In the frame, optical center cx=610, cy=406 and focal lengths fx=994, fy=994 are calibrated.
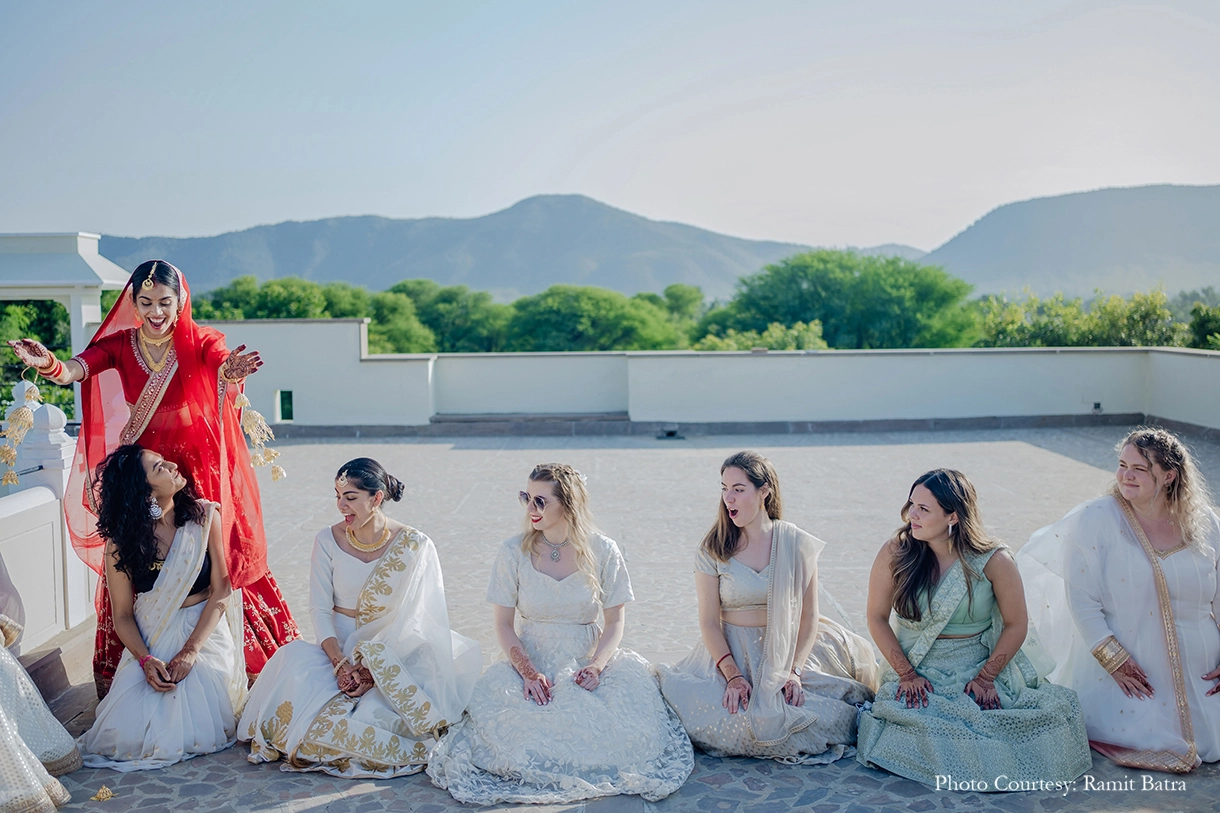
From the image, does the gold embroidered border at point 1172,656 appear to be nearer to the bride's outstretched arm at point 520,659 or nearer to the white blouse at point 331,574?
the bride's outstretched arm at point 520,659

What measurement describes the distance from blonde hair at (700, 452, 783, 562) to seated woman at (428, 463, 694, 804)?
14.2 inches

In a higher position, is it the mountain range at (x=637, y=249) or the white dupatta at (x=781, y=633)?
the mountain range at (x=637, y=249)

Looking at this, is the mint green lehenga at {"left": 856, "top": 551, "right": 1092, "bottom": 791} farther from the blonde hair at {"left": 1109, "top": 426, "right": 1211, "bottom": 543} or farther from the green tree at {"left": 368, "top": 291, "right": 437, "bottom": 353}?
the green tree at {"left": 368, "top": 291, "right": 437, "bottom": 353}

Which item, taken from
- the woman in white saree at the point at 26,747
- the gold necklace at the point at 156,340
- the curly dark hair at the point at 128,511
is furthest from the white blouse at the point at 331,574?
the gold necklace at the point at 156,340

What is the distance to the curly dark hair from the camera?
11.6 feet

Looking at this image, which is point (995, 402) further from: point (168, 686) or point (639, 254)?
point (639, 254)

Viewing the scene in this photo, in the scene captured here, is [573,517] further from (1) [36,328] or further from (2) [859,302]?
(2) [859,302]

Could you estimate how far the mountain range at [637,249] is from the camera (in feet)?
299

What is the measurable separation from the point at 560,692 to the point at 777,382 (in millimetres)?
9916

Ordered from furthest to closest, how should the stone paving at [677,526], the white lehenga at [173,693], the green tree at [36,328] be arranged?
the green tree at [36,328] → the white lehenga at [173,693] → the stone paving at [677,526]

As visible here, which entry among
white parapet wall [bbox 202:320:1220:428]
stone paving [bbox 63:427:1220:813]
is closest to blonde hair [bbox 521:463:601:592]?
stone paving [bbox 63:427:1220:813]

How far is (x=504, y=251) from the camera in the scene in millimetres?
128750

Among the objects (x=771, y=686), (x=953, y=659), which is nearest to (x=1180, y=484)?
(x=953, y=659)

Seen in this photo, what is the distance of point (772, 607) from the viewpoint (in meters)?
3.38
